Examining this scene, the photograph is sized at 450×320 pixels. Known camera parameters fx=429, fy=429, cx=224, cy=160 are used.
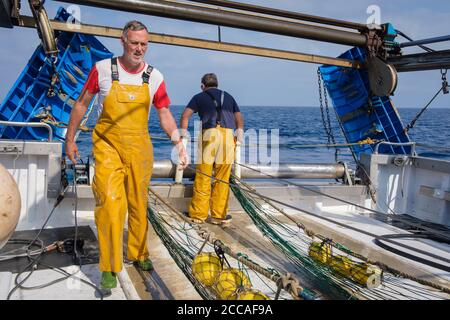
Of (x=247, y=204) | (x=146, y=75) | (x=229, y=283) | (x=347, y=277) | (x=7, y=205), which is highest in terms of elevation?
(x=146, y=75)

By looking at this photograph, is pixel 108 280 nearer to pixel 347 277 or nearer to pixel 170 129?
pixel 170 129

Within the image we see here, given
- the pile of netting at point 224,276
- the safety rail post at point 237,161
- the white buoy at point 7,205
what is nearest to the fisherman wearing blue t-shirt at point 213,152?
the safety rail post at point 237,161

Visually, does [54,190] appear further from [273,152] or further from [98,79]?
[273,152]

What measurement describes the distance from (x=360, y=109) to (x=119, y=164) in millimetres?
5573

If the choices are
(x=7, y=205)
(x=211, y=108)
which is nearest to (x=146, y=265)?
(x=7, y=205)

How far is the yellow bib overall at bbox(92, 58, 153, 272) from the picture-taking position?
3279 mm

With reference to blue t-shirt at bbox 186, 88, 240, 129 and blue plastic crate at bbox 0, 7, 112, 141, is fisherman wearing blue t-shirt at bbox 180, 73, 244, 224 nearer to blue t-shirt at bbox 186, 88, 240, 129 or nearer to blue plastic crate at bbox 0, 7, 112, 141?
blue t-shirt at bbox 186, 88, 240, 129

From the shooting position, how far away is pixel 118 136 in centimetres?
342

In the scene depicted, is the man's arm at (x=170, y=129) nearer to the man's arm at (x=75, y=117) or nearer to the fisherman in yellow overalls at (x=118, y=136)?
the fisherman in yellow overalls at (x=118, y=136)

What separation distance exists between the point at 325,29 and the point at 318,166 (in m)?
2.08

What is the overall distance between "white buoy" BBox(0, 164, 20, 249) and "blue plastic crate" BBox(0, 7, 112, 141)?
336cm
